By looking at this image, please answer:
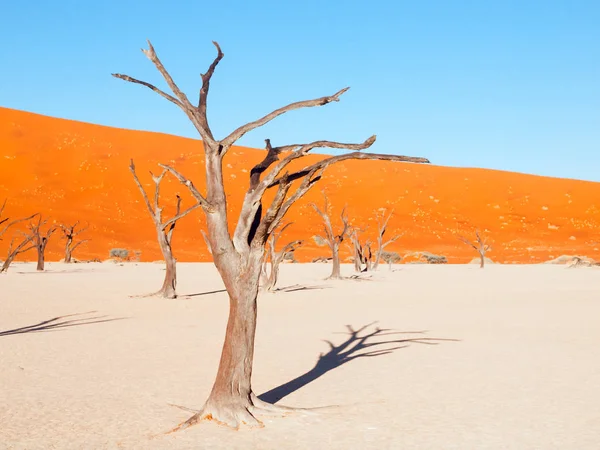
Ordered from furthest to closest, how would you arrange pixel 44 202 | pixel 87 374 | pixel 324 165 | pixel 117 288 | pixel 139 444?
pixel 44 202
pixel 117 288
pixel 87 374
pixel 324 165
pixel 139 444

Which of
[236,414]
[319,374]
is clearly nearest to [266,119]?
[236,414]

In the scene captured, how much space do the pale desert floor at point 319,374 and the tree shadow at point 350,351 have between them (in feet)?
0.13

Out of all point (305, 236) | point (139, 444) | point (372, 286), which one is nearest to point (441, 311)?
point (372, 286)

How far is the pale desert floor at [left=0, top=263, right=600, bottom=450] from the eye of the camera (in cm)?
654

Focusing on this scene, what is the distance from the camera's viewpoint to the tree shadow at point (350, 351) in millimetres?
8812

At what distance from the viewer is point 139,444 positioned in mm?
6230

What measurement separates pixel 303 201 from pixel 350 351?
74.6m

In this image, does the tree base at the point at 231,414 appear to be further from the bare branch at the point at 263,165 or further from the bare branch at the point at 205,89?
the bare branch at the point at 205,89

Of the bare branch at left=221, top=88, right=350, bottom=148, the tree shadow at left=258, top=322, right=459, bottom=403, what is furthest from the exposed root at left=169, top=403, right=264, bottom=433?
the bare branch at left=221, top=88, right=350, bottom=148

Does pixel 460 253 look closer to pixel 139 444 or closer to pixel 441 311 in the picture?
pixel 441 311

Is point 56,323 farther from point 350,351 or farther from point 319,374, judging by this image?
point 319,374

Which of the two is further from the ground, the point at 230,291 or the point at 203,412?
the point at 230,291

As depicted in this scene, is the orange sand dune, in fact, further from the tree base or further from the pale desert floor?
the tree base

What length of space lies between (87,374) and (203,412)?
3.36 m
